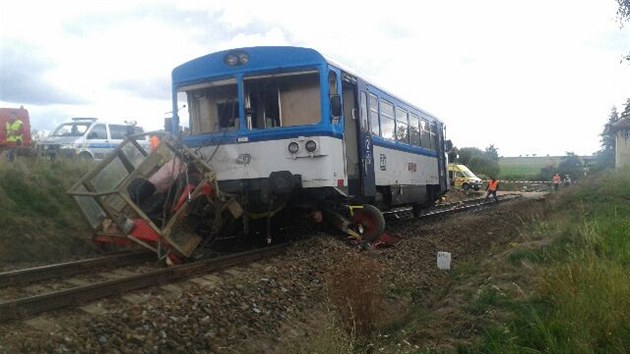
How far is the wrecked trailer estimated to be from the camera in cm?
754

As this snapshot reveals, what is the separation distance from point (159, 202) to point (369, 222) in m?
4.00

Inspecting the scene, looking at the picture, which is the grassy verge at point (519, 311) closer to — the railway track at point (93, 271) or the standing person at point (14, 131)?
the railway track at point (93, 271)

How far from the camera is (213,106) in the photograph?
9750 millimetres

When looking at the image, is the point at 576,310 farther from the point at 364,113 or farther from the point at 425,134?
the point at 425,134

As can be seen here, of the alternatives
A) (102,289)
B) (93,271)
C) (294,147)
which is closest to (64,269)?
(93,271)

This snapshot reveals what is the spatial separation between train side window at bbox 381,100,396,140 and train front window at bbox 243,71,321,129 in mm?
2825

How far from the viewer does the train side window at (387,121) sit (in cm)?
1173

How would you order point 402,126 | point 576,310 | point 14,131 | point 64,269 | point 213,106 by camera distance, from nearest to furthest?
1. point 576,310
2. point 64,269
3. point 213,106
4. point 402,126
5. point 14,131

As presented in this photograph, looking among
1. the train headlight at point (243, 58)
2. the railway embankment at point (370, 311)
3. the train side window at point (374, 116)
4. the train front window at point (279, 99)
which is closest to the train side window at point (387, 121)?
the train side window at point (374, 116)

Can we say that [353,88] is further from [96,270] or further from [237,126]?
[96,270]

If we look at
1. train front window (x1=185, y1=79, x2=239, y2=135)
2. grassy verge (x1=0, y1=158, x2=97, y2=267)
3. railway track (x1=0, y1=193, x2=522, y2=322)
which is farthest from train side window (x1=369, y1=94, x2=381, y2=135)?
grassy verge (x1=0, y1=158, x2=97, y2=267)

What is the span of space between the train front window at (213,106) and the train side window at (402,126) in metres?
4.55

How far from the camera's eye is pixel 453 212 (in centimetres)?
1931

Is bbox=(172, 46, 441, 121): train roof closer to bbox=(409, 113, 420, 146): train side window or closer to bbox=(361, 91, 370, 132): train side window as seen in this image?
bbox=(361, 91, 370, 132): train side window
